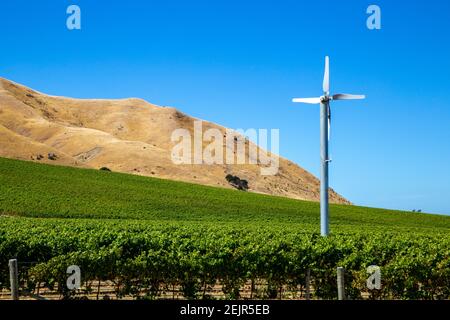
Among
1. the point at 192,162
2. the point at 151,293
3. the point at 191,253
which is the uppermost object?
the point at 192,162

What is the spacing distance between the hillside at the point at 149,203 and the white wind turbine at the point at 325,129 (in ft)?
97.5

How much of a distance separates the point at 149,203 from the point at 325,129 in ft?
157

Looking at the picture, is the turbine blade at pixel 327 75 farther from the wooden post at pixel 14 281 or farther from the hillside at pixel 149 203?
the hillside at pixel 149 203

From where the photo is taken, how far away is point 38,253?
21859mm

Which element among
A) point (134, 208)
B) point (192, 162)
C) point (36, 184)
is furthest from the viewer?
point (192, 162)

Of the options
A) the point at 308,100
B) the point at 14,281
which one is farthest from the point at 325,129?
the point at 14,281

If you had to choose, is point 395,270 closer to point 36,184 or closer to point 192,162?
point 36,184

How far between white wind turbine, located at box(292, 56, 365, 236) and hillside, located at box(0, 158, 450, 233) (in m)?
29.7

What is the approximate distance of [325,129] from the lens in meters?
27.0

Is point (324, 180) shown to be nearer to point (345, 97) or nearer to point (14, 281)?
point (345, 97)

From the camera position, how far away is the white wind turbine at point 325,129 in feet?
86.7

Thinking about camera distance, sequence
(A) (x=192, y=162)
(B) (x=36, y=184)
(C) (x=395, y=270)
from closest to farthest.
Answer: (C) (x=395, y=270), (B) (x=36, y=184), (A) (x=192, y=162)
